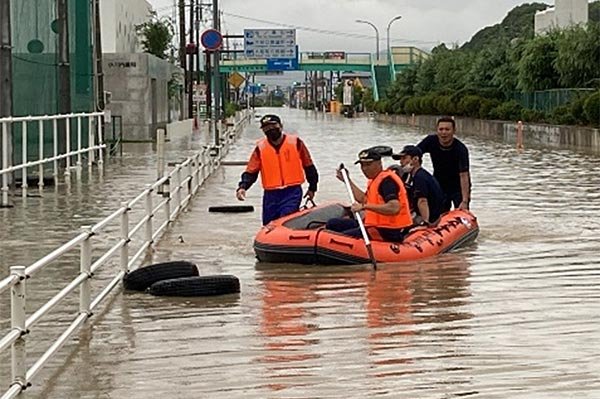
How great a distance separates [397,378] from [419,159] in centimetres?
683

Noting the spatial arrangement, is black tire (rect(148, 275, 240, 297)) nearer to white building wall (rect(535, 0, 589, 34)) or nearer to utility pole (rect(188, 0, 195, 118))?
utility pole (rect(188, 0, 195, 118))

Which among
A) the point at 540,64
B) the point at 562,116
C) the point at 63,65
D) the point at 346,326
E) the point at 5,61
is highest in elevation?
the point at 540,64

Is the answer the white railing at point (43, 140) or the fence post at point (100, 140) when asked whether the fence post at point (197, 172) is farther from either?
the fence post at point (100, 140)

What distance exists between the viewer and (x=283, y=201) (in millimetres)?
15117

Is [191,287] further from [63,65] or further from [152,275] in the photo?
[63,65]

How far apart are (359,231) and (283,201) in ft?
3.85

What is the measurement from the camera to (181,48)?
7256 centimetres

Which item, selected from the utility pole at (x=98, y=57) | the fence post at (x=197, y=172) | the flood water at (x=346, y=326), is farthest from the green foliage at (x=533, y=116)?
the flood water at (x=346, y=326)

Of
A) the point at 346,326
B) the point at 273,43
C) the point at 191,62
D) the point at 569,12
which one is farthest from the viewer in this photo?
the point at 273,43

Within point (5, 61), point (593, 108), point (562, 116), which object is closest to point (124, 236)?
point (5, 61)

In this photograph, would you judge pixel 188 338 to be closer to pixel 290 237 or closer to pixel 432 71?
pixel 290 237

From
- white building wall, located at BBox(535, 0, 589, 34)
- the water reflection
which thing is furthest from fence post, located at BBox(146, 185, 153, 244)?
white building wall, located at BBox(535, 0, 589, 34)

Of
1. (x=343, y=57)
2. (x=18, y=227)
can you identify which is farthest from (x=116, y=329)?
(x=343, y=57)

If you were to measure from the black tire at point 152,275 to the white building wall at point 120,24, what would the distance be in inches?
1705
